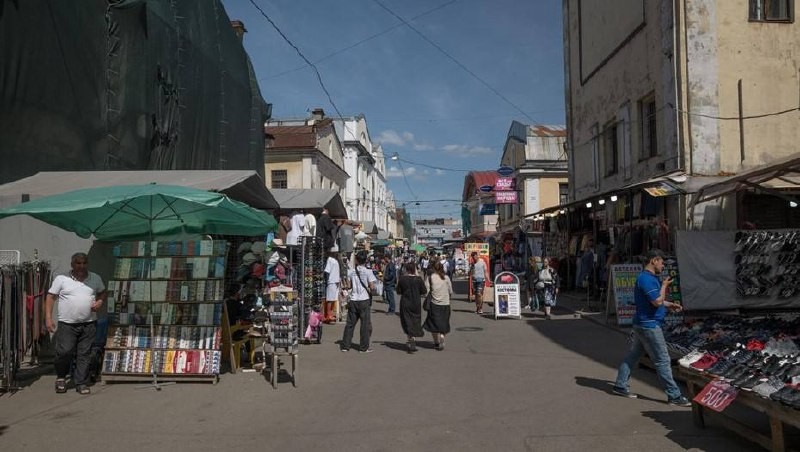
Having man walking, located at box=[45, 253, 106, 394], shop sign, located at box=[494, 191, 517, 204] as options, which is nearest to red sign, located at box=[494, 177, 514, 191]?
shop sign, located at box=[494, 191, 517, 204]

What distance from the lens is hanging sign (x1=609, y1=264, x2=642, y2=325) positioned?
13.5 meters

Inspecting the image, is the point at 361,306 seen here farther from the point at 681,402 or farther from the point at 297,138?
the point at 297,138

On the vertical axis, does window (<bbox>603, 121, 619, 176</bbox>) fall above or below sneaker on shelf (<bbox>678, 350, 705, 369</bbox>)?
above

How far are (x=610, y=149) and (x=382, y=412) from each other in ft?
51.9

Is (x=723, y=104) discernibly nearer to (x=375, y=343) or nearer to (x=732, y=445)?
(x=375, y=343)

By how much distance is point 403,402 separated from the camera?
7.31 meters

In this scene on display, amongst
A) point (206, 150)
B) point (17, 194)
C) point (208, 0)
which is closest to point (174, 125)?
point (206, 150)

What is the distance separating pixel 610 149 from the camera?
20156 mm

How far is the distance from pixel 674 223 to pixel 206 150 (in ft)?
41.3

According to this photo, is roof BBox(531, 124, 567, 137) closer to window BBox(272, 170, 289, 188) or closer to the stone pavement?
window BBox(272, 170, 289, 188)

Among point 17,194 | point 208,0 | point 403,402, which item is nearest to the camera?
point 403,402

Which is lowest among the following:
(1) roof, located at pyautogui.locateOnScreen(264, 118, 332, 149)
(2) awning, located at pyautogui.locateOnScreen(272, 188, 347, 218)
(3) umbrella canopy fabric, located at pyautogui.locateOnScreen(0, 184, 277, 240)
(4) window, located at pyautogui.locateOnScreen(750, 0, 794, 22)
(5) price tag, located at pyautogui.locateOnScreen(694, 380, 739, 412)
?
(5) price tag, located at pyautogui.locateOnScreen(694, 380, 739, 412)

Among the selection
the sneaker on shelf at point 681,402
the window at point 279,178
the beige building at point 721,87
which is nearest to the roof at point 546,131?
the window at point 279,178

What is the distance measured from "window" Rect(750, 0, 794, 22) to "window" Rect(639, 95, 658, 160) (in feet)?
9.84
